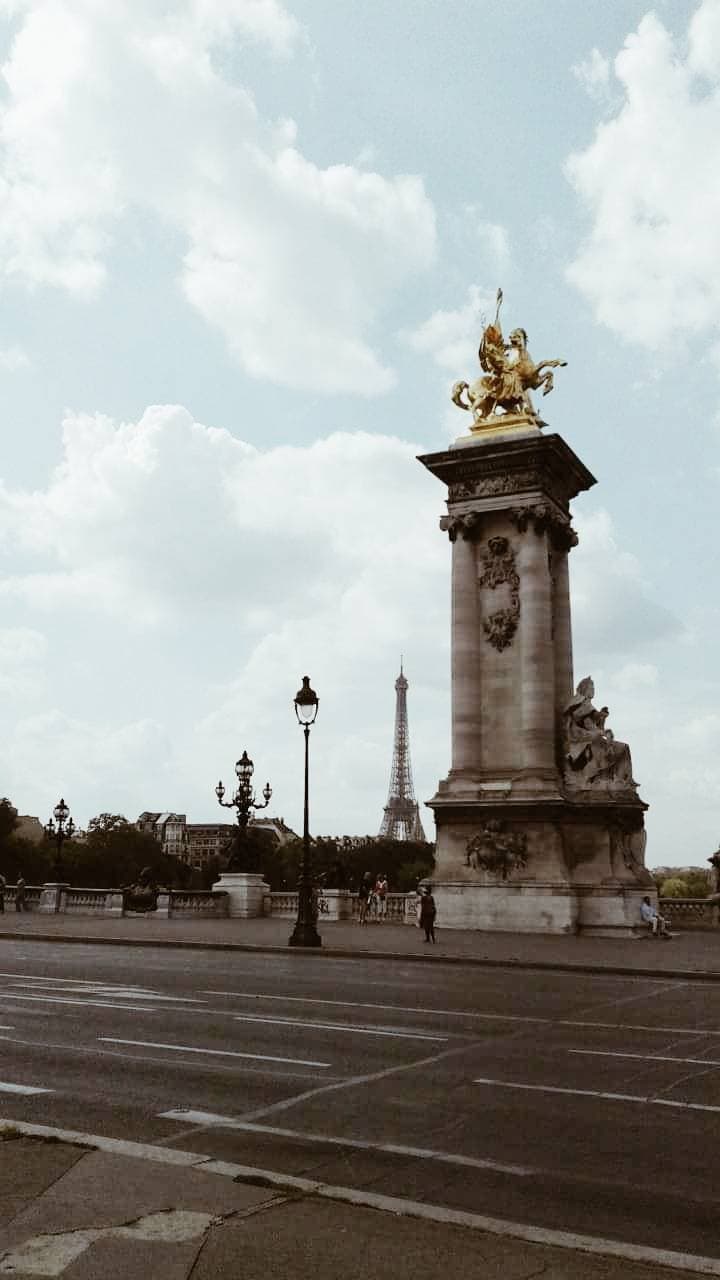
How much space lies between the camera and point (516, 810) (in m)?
37.2

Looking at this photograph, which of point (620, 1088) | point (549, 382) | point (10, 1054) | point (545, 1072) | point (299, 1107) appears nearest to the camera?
point (299, 1107)

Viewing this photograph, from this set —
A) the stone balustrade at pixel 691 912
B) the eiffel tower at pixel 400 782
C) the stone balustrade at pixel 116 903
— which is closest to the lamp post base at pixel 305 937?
the stone balustrade at pixel 116 903

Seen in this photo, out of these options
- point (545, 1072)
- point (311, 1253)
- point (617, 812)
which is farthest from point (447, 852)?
point (311, 1253)

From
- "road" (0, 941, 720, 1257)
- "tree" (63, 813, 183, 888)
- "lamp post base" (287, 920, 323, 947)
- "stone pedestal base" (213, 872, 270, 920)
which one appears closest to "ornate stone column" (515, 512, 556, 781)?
"lamp post base" (287, 920, 323, 947)

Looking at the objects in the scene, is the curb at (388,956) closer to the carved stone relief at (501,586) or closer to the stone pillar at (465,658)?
the stone pillar at (465,658)

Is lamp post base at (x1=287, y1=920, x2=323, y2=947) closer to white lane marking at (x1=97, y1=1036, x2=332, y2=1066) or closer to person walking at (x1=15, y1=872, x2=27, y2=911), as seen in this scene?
white lane marking at (x1=97, y1=1036, x2=332, y2=1066)


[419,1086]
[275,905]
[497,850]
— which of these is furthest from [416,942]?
[419,1086]

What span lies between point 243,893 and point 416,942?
17.4 m

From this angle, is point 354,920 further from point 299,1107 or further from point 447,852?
point 299,1107

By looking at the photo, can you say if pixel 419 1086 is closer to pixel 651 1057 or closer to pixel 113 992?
pixel 651 1057

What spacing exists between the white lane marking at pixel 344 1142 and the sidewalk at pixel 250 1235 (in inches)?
46.5

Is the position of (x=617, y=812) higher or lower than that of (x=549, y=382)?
lower

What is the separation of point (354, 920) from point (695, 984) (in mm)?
24671

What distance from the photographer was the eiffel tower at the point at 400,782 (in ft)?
522
